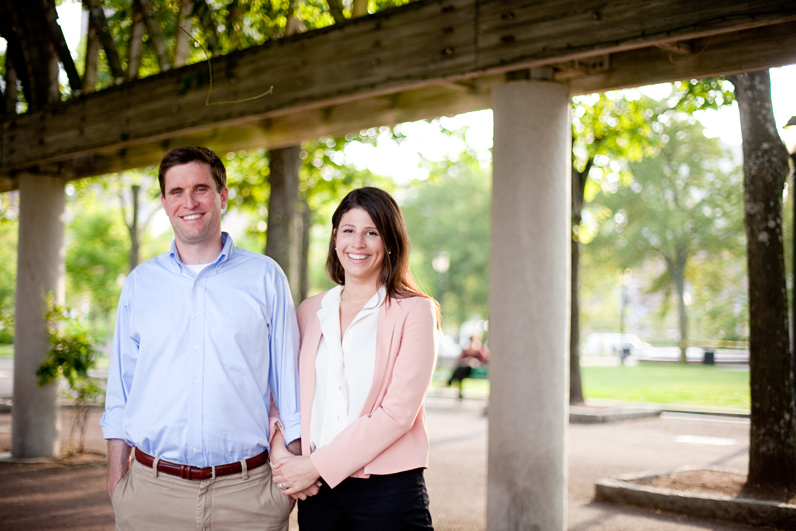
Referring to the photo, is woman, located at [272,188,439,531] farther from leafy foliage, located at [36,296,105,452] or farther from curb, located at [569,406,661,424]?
curb, located at [569,406,661,424]

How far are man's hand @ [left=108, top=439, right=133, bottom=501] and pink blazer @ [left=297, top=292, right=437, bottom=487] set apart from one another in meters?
0.83

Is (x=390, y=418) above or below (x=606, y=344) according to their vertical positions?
above

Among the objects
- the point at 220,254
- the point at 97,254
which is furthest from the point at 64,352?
the point at 97,254

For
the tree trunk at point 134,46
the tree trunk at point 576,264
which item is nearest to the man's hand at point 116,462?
the tree trunk at point 134,46

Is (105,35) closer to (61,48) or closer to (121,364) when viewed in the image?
(61,48)

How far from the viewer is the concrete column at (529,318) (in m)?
5.22

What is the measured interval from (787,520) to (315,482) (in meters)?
5.53

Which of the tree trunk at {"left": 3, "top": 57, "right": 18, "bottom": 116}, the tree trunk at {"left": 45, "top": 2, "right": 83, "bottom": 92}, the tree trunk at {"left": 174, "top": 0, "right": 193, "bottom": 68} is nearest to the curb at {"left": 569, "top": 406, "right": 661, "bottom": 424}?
the tree trunk at {"left": 174, "top": 0, "right": 193, "bottom": 68}

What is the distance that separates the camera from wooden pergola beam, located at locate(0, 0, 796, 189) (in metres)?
4.29

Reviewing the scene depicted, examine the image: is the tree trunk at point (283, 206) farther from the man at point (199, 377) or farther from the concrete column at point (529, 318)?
the man at point (199, 377)

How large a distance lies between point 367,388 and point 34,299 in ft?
24.9

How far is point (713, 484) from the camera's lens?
7.92 m

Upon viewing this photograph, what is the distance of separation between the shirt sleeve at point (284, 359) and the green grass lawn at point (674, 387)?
15920mm

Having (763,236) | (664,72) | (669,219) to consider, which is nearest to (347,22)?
(664,72)
